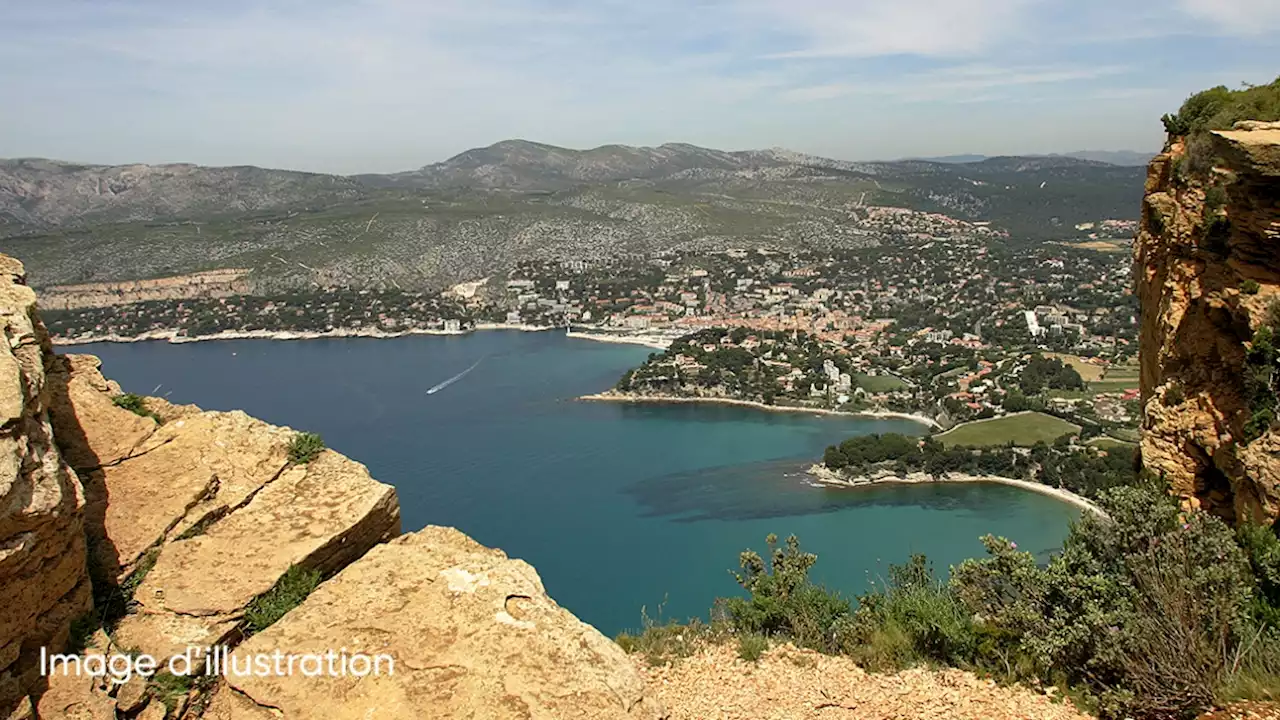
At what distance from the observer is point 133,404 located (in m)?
3.79

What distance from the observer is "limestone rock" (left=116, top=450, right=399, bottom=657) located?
9.36 ft

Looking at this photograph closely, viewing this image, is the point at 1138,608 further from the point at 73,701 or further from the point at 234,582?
the point at 73,701

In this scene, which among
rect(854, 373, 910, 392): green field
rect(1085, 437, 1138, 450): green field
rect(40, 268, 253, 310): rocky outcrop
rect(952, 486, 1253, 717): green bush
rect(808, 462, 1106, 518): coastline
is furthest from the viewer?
rect(40, 268, 253, 310): rocky outcrop

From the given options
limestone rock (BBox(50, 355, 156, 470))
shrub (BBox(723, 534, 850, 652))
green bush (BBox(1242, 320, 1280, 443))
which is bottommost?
shrub (BBox(723, 534, 850, 652))

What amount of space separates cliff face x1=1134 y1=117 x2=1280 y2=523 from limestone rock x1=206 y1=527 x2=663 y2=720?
396 centimetres

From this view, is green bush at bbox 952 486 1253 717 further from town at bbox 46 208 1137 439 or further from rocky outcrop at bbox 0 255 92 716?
town at bbox 46 208 1137 439

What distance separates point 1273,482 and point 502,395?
40646mm

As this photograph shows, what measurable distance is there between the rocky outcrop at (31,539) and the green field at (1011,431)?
33011 mm

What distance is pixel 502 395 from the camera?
43.4 metres

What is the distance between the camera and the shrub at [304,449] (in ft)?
12.0

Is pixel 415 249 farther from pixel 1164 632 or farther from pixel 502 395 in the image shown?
pixel 1164 632

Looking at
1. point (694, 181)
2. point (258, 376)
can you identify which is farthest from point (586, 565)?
point (694, 181)

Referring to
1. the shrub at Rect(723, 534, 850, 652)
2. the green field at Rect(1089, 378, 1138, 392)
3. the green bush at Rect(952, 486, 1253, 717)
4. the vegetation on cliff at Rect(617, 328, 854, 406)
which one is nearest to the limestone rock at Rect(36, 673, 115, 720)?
the shrub at Rect(723, 534, 850, 652)

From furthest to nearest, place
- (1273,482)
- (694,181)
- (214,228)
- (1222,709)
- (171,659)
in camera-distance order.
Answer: (694,181), (214,228), (1273,482), (1222,709), (171,659)
